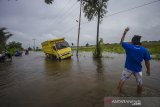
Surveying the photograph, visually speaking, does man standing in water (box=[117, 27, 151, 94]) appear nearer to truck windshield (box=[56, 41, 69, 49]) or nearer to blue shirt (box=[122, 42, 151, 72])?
blue shirt (box=[122, 42, 151, 72])

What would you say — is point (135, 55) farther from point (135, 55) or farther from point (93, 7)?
point (93, 7)

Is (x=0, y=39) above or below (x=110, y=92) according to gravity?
above

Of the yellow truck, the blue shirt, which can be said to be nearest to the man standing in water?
the blue shirt

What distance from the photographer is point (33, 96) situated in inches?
263

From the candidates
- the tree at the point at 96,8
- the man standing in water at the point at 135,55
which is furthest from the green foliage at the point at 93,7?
the man standing in water at the point at 135,55

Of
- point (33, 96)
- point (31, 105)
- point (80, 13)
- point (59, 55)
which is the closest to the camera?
point (31, 105)

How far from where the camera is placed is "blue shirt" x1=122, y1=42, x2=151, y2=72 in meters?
5.94

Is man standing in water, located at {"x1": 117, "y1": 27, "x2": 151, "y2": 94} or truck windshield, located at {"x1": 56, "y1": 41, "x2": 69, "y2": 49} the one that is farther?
truck windshield, located at {"x1": 56, "y1": 41, "x2": 69, "y2": 49}

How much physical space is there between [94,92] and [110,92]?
0.62m

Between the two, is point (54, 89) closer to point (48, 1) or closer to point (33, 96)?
point (33, 96)

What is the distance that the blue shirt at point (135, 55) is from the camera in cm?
594

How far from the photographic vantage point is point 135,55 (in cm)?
600

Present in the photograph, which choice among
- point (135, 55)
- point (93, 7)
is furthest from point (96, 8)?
point (135, 55)

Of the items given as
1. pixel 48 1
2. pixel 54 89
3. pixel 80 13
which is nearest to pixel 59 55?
pixel 48 1
